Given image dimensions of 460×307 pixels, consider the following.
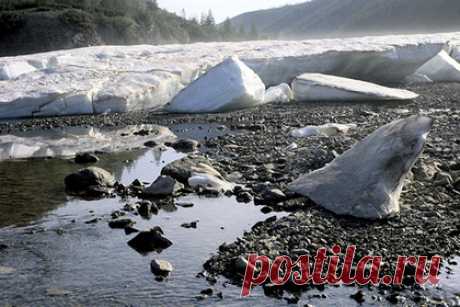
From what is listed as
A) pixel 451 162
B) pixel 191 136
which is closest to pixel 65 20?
pixel 191 136

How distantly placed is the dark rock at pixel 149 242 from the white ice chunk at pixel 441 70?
13.9 meters

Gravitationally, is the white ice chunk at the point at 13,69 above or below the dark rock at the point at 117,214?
above

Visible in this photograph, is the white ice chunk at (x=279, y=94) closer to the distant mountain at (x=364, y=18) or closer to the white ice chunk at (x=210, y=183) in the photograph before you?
the white ice chunk at (x=210, y=183)

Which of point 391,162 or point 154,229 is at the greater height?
point 391,162

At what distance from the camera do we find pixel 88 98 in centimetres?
1243

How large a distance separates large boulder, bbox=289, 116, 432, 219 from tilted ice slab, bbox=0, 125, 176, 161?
4003 mm

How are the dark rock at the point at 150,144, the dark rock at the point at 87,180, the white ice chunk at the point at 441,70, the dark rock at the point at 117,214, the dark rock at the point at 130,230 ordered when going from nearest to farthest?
the dark rock at the point at 130,230 → the dark rock at the point at 117,214 → the dark rock at the point at 87,180 → the dark rock at the point at 150,144 → the white ice chunk at the point at 441,70

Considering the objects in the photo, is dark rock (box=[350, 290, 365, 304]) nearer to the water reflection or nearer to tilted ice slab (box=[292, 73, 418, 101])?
the water reflection

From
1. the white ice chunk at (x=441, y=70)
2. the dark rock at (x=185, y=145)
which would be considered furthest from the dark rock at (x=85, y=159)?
the white ice chunk at (x=441, y=70)

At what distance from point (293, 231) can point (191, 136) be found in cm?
502

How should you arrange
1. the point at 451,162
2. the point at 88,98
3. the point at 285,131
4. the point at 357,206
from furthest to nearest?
the point at 88,98, the point at 285,131, the point at 451,162, the point at 357,206

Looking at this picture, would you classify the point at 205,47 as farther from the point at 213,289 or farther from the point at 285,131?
the point at 213,289

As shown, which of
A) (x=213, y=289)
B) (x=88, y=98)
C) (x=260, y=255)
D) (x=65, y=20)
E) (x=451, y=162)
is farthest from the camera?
(x=65, y=20)

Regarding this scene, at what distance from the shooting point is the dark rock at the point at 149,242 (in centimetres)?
487
